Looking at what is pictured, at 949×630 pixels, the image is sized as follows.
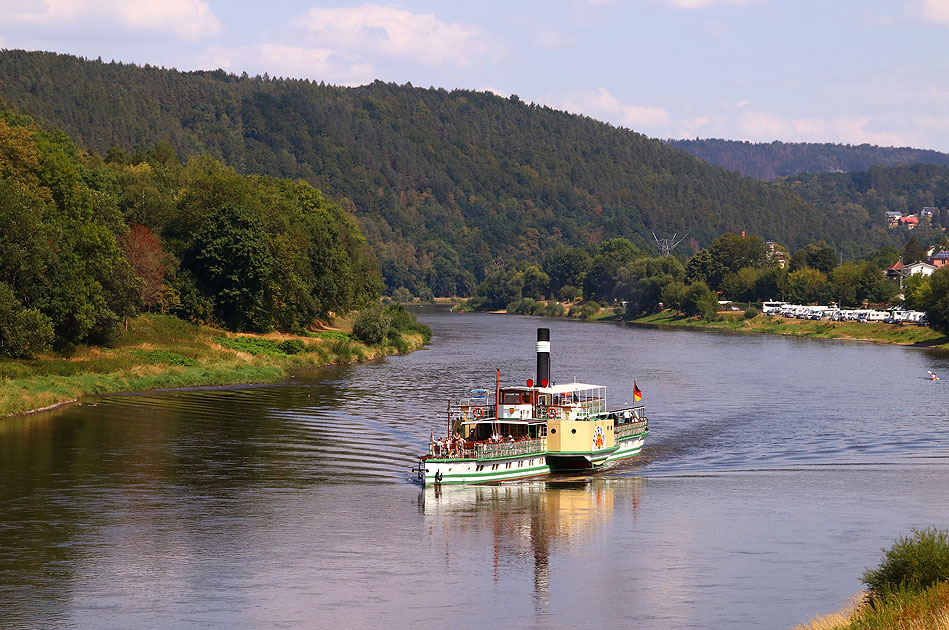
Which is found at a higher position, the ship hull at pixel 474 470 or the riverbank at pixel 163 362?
the riverbank at pixel 163 362

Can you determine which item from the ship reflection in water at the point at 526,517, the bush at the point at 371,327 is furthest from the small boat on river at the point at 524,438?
the bush at the point at 371,327

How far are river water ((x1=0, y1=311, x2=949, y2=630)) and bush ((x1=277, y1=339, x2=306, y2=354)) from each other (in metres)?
21.5

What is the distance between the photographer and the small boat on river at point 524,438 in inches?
2211

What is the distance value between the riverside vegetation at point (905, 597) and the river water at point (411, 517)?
10.2 ft

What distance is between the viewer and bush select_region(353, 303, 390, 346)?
133000 mm

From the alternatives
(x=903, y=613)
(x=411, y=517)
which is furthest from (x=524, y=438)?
(x=903, y=613)

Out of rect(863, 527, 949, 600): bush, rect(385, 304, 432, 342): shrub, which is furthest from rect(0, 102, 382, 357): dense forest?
rect(863, 527, 949, 600): bush

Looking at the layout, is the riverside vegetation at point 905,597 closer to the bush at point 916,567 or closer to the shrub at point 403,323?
the bush at point 916,567

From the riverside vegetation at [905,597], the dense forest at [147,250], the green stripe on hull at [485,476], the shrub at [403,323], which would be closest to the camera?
the riverside vegetation at [905,597]

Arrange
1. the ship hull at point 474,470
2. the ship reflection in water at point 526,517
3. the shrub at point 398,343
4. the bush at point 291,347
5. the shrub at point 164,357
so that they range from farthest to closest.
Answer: the shrub at point 398,343
the bush at point 291,347
the shrub at point 164,357
the ship hull at point 474,470
the ship reflection in water at point 526,517

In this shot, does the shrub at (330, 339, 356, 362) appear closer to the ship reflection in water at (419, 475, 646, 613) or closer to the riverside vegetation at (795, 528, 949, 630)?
the ship reflection in water at (419, 475, 646, 613)

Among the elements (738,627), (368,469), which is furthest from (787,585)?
(368,469)

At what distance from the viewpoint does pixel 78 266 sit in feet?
277

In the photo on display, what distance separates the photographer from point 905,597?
31.0 meters
